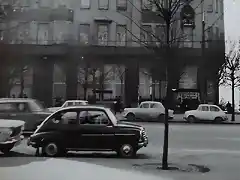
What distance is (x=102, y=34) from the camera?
8.05ft

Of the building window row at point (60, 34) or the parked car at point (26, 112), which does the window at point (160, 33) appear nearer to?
the building window row at point (60, 34)

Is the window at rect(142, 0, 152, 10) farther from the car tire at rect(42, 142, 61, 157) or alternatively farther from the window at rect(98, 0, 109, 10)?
the car tire at rect(42, 142, 61, 157)

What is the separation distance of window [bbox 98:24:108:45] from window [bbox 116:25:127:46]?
0.26 ft

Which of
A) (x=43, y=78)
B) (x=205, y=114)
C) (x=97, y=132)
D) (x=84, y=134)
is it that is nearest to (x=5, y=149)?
(x=84, y=134)

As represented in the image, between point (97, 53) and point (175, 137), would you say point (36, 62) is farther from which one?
point (175, 137)

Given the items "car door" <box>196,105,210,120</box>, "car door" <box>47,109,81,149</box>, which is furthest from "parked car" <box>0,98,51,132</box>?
"car door" <box>196,105,210,120</box>

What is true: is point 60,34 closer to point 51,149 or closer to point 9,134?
point 9,134

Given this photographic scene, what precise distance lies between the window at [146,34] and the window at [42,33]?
2.48 ft

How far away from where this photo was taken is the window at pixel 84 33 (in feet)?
7.68

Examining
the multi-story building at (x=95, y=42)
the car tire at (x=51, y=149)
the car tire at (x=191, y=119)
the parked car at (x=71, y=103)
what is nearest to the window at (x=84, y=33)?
the multi-story building at (x=95, y=42)

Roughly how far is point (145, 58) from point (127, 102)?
1.28 ft

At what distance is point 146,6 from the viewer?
9.17ft

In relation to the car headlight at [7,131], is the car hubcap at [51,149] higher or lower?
lower

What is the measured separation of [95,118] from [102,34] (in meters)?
1.01
